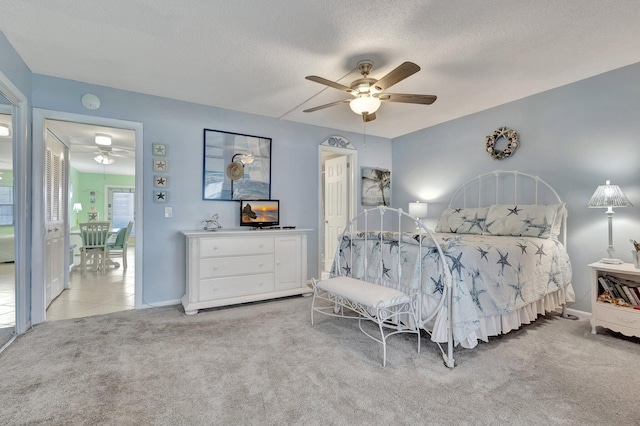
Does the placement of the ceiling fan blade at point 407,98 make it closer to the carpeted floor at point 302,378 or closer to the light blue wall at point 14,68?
the carpeted floor at point 302,378

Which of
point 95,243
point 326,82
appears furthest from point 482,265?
point 95,243

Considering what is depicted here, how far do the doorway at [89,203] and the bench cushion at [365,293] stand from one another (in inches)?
87.8

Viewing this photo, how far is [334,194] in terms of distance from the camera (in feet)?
17.5

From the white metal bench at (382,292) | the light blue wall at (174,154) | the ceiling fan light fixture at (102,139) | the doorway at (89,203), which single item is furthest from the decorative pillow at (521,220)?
the ceiling fan light fixture at (102,139)

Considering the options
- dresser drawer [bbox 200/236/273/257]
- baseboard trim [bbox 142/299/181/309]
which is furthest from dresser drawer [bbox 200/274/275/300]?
baseboard trim [bbox 142/299/181/309]

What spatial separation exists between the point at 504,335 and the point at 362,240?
4.78ft

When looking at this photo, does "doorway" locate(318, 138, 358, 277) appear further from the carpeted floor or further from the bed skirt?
the bed skirt

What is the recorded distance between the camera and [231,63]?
2686 mm

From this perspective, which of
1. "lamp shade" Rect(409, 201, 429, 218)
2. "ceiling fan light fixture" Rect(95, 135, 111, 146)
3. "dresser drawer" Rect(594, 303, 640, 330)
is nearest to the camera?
"dresser drawer" Rect(594, 303, 640, 330)

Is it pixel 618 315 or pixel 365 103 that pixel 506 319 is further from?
pixel 365 103

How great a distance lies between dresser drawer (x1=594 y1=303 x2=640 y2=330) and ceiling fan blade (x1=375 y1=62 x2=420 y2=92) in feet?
8.38

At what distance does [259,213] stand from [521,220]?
303cm

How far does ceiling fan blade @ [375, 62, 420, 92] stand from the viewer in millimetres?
2049

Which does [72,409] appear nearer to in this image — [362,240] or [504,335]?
[362,240]
